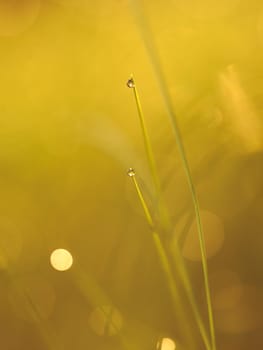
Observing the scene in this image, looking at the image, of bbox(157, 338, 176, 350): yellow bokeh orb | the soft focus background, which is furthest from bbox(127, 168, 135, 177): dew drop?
bbox(157, 338, 176, 350): yellow bokeh orb

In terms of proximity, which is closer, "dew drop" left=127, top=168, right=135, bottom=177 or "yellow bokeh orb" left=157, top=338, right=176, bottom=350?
"dew drop" left=127, top=168, right=135, bottom=177

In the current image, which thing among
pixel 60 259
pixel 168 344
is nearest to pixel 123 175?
pixel 60 259

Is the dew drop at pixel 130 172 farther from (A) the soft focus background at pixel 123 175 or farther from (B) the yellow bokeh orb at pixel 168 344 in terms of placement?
(B) the yellow bokeh orb at pixel 168 344

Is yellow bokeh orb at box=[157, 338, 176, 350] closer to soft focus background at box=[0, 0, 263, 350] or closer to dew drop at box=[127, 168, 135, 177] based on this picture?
soft focus background at box=[0, 0, 263, 350]

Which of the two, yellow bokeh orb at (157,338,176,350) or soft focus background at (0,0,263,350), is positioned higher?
soft focus background at (0,0,263,350)

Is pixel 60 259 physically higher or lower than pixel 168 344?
higher

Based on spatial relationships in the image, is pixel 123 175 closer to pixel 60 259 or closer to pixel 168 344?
pixel 60 259

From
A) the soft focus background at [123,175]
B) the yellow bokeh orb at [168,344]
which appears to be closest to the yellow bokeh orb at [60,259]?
the soft focus background at [123,175]
